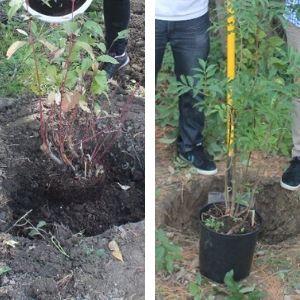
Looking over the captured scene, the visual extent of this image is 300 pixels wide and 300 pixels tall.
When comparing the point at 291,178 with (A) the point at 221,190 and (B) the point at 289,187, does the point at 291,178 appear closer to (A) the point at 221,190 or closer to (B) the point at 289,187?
(B) the point at 289,187

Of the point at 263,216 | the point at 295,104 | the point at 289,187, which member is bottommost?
the point at 263,216

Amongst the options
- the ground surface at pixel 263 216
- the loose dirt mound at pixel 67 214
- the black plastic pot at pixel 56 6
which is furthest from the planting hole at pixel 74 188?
the black plastic pot at pixel 56 6

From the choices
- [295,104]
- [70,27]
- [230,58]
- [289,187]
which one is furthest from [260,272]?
[70,27]

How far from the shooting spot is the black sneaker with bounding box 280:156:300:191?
266cm

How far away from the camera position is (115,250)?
211cm

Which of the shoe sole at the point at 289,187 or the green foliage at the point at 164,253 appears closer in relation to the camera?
the green foliage at the point at 164,253

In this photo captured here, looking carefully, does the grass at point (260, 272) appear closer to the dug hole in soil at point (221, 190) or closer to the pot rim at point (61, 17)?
the dug hole in soil at point (221, 190)

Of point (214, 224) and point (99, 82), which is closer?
point (99, 82)

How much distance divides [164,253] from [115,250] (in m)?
0.25

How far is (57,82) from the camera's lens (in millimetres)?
2076

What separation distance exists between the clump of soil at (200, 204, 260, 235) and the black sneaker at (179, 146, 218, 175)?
0.34 m

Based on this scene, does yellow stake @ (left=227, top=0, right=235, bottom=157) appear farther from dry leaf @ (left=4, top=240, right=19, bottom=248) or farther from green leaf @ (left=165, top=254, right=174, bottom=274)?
dry leaf @ (left=4, top=240, right=19, bottom=248)

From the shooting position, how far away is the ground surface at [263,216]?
2.36m

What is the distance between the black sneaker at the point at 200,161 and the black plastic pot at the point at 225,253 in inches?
16.2
